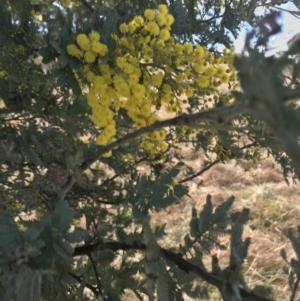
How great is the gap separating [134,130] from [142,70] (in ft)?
0.59

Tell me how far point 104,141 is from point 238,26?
475 mm

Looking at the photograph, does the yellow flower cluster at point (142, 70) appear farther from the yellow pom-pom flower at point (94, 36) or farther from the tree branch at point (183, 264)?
the tree branch at point (183, 264)

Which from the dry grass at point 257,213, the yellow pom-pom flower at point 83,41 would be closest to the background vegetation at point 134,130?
the yellow pom-pom flower at point 83,41

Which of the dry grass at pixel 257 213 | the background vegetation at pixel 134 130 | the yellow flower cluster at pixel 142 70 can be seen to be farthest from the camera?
the dry grass at pixel 257 213

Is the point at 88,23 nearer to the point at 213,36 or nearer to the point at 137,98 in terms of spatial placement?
the point at 137,98

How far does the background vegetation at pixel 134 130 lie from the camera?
1.51 ft

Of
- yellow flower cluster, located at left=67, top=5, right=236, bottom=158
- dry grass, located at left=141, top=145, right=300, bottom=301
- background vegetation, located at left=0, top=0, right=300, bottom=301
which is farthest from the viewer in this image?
dry grass, located at left=141, top=145, right=300, bottom=301

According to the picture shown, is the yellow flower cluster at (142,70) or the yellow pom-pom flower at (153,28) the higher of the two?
the yellow pom-pom flower at (153,28)

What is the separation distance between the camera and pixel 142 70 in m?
0.73

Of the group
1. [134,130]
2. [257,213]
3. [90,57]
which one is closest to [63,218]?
[90,57]

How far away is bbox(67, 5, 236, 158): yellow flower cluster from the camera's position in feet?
2.27

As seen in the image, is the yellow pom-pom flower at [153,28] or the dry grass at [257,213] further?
the dry grass at [257,213]

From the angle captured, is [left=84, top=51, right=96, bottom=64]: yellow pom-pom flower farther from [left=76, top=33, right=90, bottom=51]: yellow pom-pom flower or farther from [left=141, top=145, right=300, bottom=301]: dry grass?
[left=141, top=145, right=300, bottom=301]: dry grass

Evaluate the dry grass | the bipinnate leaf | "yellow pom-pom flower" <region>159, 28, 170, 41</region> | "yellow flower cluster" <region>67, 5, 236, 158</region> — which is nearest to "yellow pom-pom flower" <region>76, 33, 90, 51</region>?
"yellow flower cluster" <region>67, 5, 236, 158</region>
